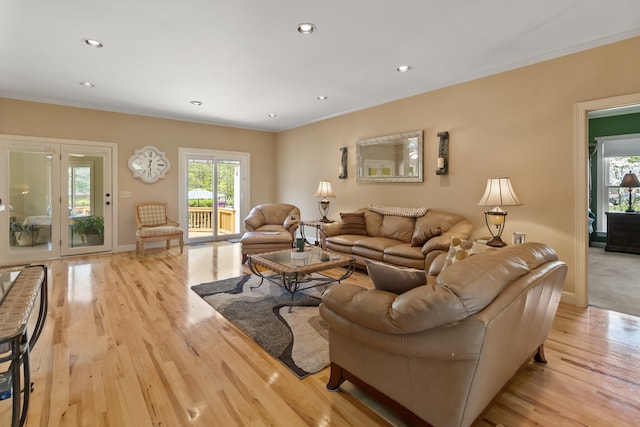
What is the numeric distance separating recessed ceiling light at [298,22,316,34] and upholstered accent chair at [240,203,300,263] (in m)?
2.93

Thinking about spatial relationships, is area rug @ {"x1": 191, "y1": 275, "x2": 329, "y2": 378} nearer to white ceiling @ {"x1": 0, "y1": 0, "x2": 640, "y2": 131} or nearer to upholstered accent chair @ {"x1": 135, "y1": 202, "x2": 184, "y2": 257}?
upholstered accent chair @ {"x1": 135, "y1": 202, "x2": 184, "y2": 257}

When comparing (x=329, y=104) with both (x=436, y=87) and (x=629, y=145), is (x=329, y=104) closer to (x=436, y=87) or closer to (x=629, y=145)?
(x=436, y=87)

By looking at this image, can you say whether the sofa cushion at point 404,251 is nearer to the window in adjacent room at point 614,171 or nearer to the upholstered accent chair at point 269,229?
the upholstered accent chair at point 269,229

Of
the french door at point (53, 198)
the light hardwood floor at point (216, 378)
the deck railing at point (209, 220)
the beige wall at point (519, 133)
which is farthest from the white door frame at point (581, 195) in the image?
the french door at point (53, 198)

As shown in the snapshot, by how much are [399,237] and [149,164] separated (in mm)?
5138

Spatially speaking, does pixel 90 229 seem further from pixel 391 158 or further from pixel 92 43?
pixel 391 158

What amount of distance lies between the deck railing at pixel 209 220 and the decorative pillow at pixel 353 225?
3.65 m

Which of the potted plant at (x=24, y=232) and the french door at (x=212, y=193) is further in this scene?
the french door at (x=212, y=193)

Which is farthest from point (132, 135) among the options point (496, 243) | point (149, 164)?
point (496, 243)

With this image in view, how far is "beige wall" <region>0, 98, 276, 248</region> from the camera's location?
525 centimetres

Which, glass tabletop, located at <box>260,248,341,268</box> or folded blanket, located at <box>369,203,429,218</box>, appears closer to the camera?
glass tabletop, located at <box>260,248,341,268</box>

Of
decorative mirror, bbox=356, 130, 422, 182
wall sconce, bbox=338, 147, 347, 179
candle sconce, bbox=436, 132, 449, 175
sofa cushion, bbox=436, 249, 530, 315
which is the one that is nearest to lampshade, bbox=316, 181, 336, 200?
wall sconce, bbox=338, 147, 347, 179

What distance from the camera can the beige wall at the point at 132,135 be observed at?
207 inches

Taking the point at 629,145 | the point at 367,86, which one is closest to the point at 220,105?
the point at 367,86
